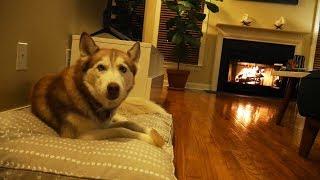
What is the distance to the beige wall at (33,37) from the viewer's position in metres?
1.51

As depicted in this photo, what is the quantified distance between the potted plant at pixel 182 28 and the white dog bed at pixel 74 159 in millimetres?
4884

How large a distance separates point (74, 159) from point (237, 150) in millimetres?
1294

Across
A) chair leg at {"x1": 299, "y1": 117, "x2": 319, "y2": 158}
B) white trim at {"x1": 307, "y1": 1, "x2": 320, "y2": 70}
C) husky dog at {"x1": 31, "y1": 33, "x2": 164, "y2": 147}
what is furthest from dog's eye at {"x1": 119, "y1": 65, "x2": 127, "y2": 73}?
white trim at {"x1": 307, "y1": 1, "x2": 320, "y2": 70}

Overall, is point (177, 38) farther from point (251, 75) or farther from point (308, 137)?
point (308, 137)

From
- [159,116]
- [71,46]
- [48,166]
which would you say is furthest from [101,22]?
[48,166]

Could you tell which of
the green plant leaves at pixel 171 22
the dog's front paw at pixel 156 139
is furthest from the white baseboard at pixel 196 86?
the dog's front paw at pixel 156 139

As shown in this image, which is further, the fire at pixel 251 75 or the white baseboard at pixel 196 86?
the white baseboard at pixel 196 86

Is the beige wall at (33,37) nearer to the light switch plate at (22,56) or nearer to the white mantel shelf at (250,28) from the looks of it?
the light switch plate at (22,56)

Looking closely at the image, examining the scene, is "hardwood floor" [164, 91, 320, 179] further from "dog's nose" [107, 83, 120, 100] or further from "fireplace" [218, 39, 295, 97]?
"fireplace" [218, 39, 295, 97]

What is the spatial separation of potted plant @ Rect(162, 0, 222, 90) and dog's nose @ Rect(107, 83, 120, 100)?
4.78 meters

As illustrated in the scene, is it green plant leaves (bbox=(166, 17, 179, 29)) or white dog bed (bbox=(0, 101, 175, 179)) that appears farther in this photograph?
green plant leaves (bbox=(166, 17, 179, 29))

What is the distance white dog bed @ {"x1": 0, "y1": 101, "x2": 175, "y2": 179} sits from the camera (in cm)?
111

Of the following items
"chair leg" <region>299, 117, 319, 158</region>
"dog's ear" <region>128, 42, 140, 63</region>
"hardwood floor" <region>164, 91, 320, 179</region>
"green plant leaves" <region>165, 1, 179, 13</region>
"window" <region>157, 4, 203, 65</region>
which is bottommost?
"hardwood floor" <region>164, 91, 320, 179</region>

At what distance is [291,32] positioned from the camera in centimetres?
646
